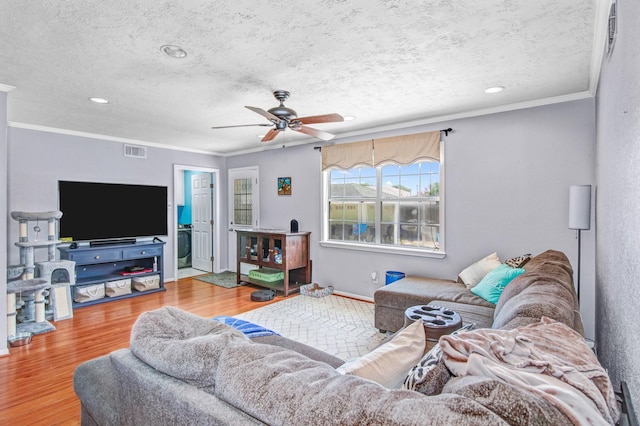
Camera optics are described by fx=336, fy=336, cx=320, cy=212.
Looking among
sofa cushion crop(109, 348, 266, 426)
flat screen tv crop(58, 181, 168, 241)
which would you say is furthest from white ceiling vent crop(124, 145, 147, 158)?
sofa cushion crop(109, 348, 266, 426)

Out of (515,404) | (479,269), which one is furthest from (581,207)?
(515,404)

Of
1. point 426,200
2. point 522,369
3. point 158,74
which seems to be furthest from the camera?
point 426,200

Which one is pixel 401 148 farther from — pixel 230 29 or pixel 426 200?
pixel 230 29

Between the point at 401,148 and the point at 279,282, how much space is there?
9.20ft

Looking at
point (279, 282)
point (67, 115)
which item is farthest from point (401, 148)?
point (67, 115)

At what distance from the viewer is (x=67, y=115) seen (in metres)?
3.94

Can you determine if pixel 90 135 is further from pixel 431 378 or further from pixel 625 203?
pixel 625 203

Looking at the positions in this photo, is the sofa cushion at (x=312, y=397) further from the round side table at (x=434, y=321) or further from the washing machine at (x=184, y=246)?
the washing machine at (x=184, y=246)

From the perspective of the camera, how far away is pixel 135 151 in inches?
215

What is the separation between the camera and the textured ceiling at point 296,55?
1878 mm

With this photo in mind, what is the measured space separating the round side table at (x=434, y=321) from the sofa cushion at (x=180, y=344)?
1182 mm

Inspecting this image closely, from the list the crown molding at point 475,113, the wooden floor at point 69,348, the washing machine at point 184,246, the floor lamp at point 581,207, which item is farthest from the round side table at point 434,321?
the washing machine at point 184,246

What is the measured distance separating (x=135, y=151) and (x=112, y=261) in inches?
70.2

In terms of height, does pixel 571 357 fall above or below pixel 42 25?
below
